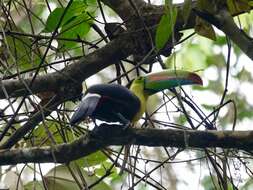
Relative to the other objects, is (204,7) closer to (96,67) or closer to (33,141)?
(96,67)

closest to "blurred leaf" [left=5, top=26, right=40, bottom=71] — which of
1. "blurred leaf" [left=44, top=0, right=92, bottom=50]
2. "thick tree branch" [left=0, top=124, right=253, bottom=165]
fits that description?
"blurred leaf" [left=44, top=0, right=92, bottom=50]

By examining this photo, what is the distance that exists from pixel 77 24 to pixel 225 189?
59 cm

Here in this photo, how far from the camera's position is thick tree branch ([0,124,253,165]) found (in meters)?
1.21

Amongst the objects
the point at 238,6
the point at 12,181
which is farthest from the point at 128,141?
the point at 12,181

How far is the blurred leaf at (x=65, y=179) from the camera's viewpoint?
5.31ft

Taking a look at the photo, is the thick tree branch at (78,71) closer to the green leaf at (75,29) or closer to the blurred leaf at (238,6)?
the green leaf at (75,29)

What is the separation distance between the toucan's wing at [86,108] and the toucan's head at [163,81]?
24 centimetres

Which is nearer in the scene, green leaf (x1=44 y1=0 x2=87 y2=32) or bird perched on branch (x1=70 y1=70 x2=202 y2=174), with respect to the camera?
bird perched on branch (x1=70 y1=70 x2=202 y2=174)

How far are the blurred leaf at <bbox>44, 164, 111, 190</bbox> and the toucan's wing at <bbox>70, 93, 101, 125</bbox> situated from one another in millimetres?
408

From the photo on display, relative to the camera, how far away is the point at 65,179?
1.62 metres

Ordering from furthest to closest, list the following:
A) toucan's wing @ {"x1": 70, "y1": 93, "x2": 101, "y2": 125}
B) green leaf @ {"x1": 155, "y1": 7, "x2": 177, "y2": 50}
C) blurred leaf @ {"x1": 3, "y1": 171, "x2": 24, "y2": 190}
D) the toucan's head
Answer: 1. blurred leaf @ {"x1": 3, "y1": 171, "x2": 24, "y2": 190}
2. the toucan's head
3. green leaf @ {"x1": 155, "y1": 7, "x2": 177, "y2": 50}
4. toucan's wing @ {"x1": 70, "y1": 93, "x2": 101, "y2": 125}

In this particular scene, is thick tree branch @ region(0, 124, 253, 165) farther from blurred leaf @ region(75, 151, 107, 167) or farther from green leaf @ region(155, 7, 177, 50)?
blurred leaf @ region(75, 151, 107, 167)

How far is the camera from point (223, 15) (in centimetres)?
122

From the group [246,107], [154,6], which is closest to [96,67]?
[154,6]
